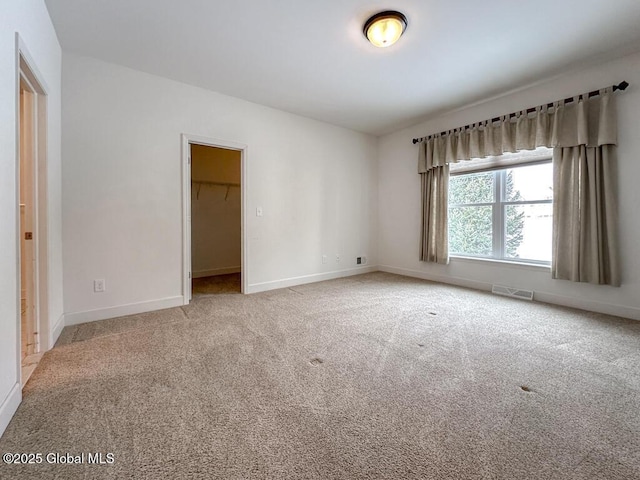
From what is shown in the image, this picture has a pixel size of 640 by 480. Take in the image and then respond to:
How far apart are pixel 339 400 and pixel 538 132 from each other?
368cm

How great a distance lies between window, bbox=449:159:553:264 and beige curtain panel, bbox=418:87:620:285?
0.27 meters

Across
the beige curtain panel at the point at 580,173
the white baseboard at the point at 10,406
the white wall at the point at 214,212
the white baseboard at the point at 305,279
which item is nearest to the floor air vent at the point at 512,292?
the beige curtain panel at the point at 580,173

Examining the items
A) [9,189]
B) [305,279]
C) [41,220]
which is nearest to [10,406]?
[9,189]

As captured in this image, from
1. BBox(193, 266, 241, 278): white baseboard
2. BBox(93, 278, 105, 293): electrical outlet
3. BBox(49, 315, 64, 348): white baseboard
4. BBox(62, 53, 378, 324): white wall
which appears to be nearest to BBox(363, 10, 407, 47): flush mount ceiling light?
BBox(62, 53, 378, 324): white wall

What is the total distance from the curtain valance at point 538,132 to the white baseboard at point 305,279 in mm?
2198

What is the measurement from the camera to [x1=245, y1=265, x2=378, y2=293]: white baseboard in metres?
3.97

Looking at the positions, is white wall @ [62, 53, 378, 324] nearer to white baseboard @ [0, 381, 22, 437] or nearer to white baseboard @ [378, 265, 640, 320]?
white baseboard @ [0, 381, 22, 437]

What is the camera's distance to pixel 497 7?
2129mm

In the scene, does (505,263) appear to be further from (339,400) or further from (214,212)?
(214,212)

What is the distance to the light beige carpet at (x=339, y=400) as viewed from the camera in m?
1.13

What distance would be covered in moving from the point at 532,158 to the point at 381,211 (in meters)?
2.49

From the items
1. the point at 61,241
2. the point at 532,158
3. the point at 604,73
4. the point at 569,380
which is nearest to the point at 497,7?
the point at 604,73

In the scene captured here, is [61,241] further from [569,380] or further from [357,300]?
[569,380]

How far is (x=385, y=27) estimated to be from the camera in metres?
2.27
